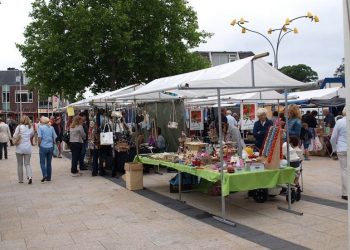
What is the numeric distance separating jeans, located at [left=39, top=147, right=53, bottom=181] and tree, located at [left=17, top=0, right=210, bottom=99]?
41.6 ft

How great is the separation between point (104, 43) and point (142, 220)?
1851 cm

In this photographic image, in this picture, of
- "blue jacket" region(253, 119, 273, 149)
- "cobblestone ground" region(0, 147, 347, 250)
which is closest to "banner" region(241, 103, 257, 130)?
"cobblestone ground" region(0, 147, 347, 250)

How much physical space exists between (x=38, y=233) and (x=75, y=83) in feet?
64.4

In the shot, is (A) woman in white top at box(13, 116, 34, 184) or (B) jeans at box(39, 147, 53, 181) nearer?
(A) woman in white top at box(13, 116, 34, 184)

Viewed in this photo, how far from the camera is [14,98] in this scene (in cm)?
6406

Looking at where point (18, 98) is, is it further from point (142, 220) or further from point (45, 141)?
point (142, 220)

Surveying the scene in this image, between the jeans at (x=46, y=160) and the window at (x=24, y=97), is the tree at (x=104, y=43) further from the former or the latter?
the window at (x=24, y=97)

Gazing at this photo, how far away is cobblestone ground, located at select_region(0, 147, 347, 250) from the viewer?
221 inches

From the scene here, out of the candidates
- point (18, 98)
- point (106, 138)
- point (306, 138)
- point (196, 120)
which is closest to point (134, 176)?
point (106, 138)

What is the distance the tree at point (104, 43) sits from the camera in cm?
2306

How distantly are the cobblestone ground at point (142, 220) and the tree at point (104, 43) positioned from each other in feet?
47.0

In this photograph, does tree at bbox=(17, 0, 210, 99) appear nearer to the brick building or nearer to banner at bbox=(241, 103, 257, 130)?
banner at bbox=(241, 103, 257, 130)

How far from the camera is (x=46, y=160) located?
447 inches

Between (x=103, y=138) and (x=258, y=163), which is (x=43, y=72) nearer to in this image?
(x=103, y=138)
